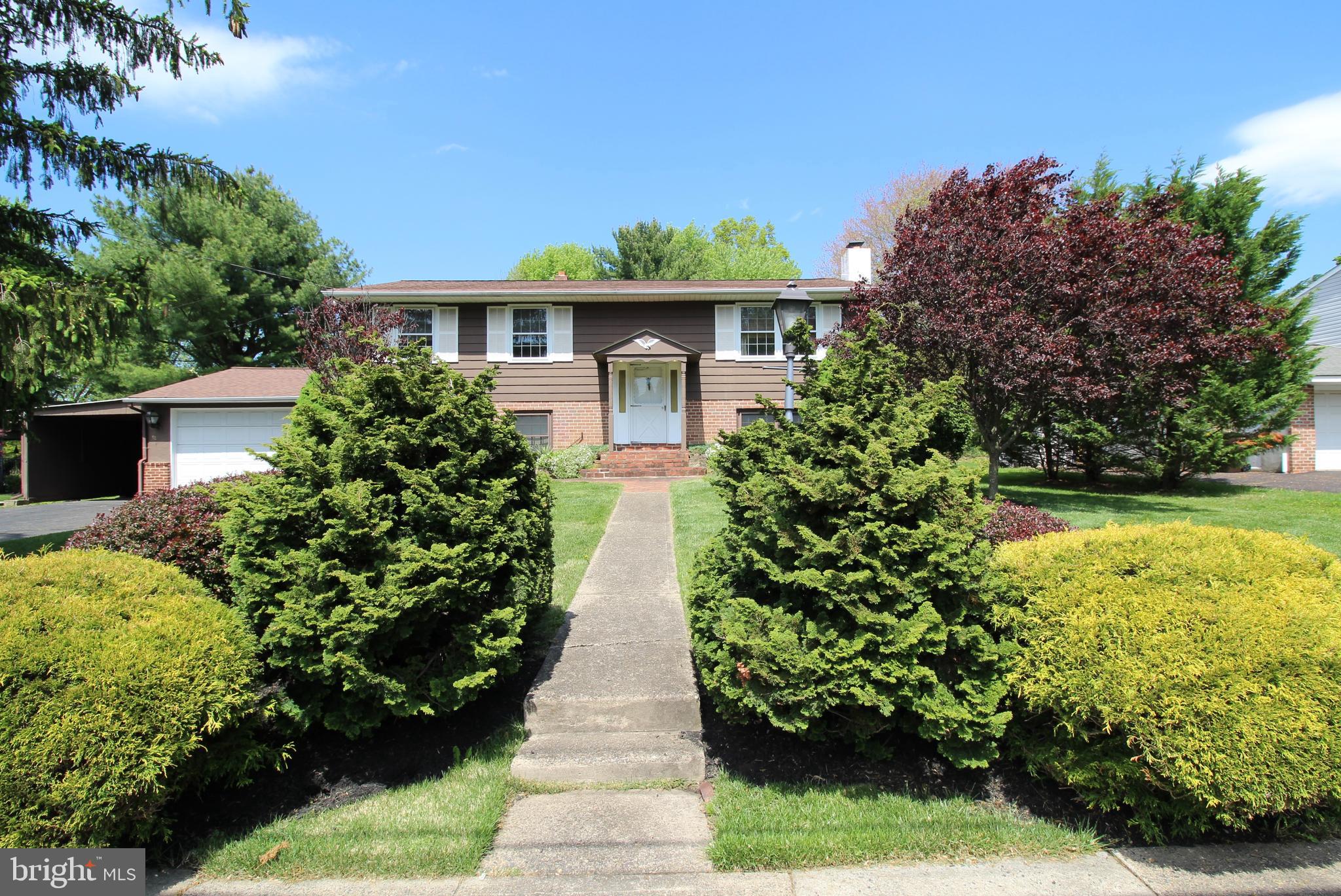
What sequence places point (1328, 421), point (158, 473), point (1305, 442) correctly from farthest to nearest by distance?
point (1328, 421) → point (1305, 442) → point (158, 473)

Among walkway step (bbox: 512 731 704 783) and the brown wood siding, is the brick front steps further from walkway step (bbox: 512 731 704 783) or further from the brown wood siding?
walkway step (bbox: 512 731 704 783)

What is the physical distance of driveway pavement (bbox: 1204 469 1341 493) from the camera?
13741mm

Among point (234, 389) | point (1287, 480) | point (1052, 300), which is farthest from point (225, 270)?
point (1287, 480)

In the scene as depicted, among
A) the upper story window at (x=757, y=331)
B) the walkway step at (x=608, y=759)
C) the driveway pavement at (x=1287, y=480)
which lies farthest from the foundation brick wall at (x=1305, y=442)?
the walkway step at (x=608, y=759)

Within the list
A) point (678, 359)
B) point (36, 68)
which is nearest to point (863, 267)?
point (678, 359)

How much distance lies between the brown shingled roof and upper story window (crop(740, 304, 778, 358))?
23.6 inches

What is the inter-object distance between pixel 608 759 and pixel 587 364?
15058 mm

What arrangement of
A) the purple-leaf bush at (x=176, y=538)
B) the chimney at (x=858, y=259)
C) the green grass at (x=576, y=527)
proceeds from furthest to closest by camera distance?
the chimney at (x=858, y=259), the green grass at (x=576, y=527), the purple-leaf bush at (x=176, y=538)

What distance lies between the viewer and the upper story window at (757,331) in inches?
722

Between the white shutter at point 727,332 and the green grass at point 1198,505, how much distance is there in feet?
24.6

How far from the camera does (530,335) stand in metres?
18.2

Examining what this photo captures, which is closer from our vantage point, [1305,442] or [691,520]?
[691,520]

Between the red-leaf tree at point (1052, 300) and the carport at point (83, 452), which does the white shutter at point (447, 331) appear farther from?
the red-leaf tree at point (1052, 300)

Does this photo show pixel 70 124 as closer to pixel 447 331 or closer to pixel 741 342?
pixel 447 331
